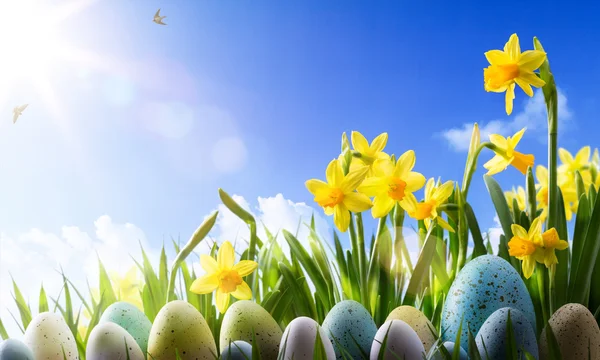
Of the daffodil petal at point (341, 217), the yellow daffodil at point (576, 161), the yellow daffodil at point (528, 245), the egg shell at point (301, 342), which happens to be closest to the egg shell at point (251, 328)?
the egg shell at point (301, 342)

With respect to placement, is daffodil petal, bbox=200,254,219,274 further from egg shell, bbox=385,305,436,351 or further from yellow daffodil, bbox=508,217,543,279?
yellow daffodil, bbox=508,217,543,279

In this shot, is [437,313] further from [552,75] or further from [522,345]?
[552,75]

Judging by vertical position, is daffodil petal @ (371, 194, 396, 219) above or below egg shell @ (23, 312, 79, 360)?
above

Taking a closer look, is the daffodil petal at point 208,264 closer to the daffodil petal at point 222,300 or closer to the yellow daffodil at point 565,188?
the daffodil petal at point 222,300

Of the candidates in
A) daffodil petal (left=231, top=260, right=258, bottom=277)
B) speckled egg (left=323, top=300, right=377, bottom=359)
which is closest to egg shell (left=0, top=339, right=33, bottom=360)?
daffodil petal (left=231, top=260, right=258, bottom=277)

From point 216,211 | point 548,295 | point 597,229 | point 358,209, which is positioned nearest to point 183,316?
point 216,211

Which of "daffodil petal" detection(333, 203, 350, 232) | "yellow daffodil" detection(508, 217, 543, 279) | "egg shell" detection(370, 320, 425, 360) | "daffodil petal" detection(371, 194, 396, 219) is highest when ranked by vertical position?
"daffodil petal" detection(371, 194, 396, 219)
